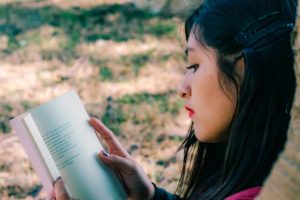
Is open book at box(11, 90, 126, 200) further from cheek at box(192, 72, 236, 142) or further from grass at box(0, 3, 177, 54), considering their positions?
grass at box(0, 3, 177, 54)

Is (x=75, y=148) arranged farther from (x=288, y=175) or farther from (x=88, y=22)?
(x=88, y=22)

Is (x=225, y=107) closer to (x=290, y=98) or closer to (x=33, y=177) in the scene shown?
(x=290, y=98)

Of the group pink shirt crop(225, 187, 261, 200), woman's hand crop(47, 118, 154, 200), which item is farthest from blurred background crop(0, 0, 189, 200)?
pink shirt crop(225, 187, 261, 200)

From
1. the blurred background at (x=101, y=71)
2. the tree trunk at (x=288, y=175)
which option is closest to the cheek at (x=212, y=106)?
the tree trunk at (x=288, y=175)

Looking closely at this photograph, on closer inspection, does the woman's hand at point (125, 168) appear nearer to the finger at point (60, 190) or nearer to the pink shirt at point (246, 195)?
the finger at point (60, 190)

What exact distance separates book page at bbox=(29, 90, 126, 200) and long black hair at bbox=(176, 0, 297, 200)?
273 mm

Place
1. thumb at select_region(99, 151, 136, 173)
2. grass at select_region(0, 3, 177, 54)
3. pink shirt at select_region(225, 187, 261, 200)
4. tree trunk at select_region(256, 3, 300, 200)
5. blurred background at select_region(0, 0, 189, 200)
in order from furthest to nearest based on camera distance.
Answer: grass at select_region(0, 3, 177, 54), blurred background at select_region(0, 0, 189, 200), thumb at select_region(99, 151, 136, 173), pink shirt at select_region(225, 187, 261, 200), tree trunk at select_region(256, 3, 300, 200)

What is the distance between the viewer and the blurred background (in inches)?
107

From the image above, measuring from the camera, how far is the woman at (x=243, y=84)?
3.51ft

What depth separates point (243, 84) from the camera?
3.54 feet

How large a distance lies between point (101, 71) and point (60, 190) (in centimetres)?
217

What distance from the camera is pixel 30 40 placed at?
11.7ft

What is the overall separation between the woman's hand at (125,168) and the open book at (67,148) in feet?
0.11

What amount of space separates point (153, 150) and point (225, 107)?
1.69 metres
